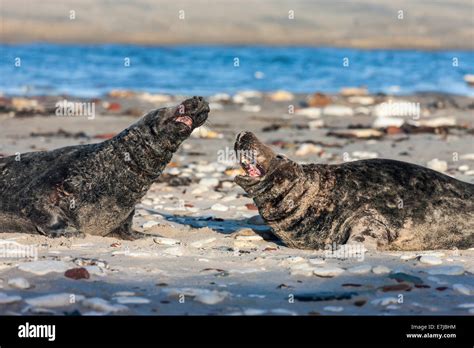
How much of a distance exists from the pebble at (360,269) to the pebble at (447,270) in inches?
15.3

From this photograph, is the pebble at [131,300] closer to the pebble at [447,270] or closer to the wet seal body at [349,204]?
the pebble at [447,270]

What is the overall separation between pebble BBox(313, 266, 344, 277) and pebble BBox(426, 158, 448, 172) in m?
5.78

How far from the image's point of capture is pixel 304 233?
7422 millimetres

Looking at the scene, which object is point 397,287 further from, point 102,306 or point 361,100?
point 361,100

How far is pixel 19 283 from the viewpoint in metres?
5.47

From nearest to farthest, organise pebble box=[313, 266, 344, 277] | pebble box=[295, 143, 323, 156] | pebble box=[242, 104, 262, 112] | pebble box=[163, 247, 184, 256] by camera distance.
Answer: pebble box=[313, 266, 344, 277] < pebble box=[163, 247, 184, 256] < pebble box=[295, 143, 323, 156] < pebble box=[242, 104, 262, 112]

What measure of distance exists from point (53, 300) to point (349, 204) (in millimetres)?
3041

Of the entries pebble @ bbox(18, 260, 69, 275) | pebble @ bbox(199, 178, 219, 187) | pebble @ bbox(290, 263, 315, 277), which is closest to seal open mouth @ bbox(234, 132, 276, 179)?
pebble @ bbox(290, 263, 315, 277)

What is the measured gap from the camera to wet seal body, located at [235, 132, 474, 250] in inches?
289

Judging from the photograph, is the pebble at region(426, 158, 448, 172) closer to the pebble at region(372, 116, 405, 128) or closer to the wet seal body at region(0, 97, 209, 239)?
the pebble at region(372, 116, 405, 128)

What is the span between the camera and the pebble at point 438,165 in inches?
453

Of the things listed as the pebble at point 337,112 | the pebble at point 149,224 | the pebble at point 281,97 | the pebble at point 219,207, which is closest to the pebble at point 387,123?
the pebble at point 337,112
